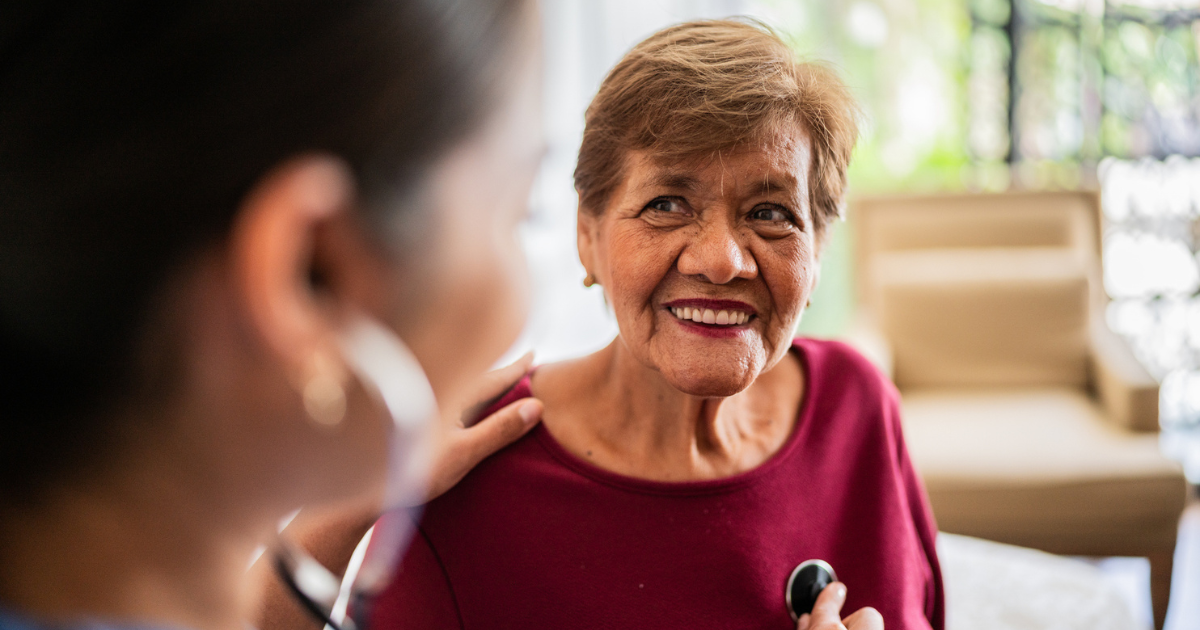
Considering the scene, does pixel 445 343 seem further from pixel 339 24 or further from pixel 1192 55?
pixel 1192 55

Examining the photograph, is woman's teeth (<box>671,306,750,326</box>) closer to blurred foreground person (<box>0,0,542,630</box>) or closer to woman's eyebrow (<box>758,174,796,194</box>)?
woman's eyebrow (<box>758,174,796,194</box>)

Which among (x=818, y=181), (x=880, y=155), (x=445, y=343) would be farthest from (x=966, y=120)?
(x=445, y=343)

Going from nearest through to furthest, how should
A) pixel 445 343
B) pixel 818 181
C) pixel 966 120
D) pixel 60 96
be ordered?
1. pixel 60 96
2. pixel 445 343
3. pixel 818 181
4. pixel 966 120

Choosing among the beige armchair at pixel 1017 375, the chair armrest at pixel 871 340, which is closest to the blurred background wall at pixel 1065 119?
the beige armchair at pixel 1017 375

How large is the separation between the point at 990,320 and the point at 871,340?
43 cm

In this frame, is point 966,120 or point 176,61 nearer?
point 176,61

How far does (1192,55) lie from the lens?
12.5 feet

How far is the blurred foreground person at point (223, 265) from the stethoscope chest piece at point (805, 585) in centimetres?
67

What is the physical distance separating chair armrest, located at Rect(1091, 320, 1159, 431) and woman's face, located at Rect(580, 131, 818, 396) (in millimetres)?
1930

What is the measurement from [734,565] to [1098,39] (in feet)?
12.5

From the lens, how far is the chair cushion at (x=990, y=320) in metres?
2.94

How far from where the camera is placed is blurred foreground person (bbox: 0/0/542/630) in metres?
0.47

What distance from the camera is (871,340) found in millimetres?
2914

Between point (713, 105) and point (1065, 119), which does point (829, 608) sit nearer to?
point (713, 105)
